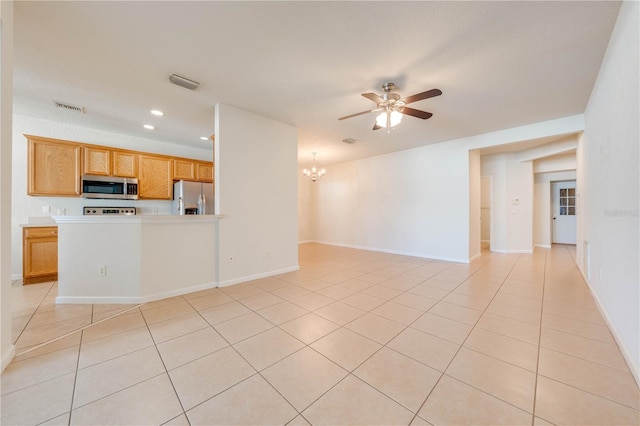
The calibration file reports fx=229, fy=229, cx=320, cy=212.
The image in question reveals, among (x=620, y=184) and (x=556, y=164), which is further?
(x=556, y=164)

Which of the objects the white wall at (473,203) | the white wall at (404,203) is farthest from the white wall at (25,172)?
the white wall at (473,203)

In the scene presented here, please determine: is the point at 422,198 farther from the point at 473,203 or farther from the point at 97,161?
the point at 97,161

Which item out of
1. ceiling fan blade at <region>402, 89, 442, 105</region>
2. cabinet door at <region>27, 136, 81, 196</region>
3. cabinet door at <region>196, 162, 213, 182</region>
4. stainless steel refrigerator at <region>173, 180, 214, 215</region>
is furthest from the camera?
cabinet door at <region>196, 162, 213, 182</region>

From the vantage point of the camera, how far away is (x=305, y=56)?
7.54ft

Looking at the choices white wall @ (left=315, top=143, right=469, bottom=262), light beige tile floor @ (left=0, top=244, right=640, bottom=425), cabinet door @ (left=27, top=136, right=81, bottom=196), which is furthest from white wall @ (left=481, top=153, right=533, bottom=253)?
cabinet door @ (left=27, top=136, right=81, bottom=196)

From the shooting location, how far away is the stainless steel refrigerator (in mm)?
4805

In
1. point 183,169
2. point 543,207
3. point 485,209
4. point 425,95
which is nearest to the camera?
point 425,95

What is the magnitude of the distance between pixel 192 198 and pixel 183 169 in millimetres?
744

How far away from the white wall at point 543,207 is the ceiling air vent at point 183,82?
8.92 meters

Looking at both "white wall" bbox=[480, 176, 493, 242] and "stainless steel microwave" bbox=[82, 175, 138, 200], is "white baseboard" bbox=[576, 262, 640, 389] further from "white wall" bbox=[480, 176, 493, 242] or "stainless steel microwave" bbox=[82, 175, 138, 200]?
"stainless steel microwave" bbox=[82, 175, 138, 200]

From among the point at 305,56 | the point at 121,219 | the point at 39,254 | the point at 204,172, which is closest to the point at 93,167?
the point at 39,254

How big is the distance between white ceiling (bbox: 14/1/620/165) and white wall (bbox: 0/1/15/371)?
292 millimetres

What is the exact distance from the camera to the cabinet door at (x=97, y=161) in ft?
13.4

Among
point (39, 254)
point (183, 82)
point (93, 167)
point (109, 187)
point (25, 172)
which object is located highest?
point (183, 82)
